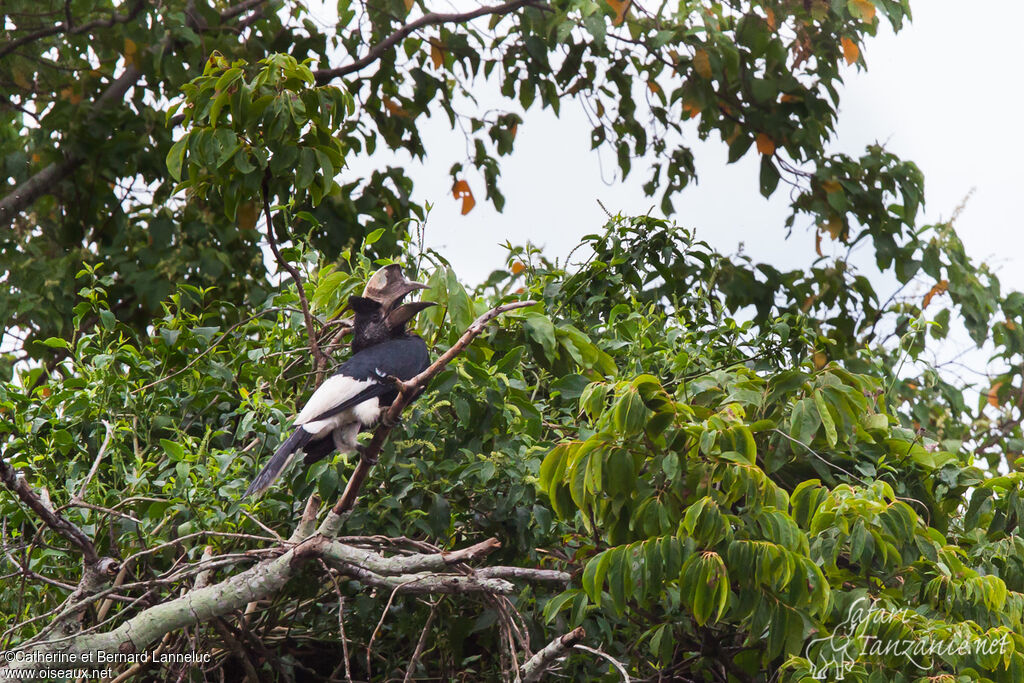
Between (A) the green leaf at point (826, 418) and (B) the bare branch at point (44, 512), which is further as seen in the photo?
(A) the green leaf at point (826, 418)

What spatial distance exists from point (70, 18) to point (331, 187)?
103 inches

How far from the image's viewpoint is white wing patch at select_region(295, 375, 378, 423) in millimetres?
2859

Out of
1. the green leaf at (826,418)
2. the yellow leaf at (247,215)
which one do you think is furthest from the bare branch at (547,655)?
the yellow leaf at (247,215)

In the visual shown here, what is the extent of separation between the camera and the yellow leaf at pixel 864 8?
4742 millimetres

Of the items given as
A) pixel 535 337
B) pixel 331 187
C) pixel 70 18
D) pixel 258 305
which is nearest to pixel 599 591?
pixel 535 337

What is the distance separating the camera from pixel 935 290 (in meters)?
4.82

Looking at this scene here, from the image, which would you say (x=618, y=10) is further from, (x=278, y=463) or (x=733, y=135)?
→ (x=278, y=463)

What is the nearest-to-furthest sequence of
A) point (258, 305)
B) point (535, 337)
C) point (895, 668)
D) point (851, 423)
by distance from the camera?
point (895, 668)
point (851, 423)
point (535, 337)
point (258, 305)

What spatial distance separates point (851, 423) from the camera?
9.21 ft

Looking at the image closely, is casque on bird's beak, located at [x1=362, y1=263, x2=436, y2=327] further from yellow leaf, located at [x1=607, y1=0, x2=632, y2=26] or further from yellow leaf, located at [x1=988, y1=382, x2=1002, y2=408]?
yellow leaf, located at [x1=988, y1=382, x2=1002, y2=408]

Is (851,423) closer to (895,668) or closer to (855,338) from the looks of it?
(895,668)

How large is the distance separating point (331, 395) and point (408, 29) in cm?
288

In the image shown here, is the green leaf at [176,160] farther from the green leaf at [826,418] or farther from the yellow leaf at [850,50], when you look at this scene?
the yellow leaf at [850,50]

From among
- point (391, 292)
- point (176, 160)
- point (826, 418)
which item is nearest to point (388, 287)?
point (391, 292)
